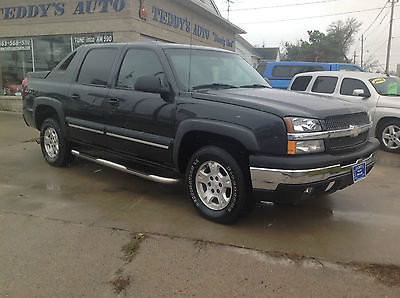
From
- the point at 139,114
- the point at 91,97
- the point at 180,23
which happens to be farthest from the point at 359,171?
the point at 180,23

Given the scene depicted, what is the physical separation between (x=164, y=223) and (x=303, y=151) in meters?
1.57

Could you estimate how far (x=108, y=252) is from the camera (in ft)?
10.1

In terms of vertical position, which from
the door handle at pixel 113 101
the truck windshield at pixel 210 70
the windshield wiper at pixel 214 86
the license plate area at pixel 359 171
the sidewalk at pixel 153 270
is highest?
the truck windshield at pixel 210 70

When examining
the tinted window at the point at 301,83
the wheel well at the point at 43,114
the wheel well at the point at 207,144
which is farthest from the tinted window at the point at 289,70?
the wheel well at the point at 207,144

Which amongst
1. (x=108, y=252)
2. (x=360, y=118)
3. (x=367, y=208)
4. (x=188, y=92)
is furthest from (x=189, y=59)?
(x=367, y=208)

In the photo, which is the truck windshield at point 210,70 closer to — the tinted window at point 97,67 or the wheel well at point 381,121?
the tinted window at point 97,67

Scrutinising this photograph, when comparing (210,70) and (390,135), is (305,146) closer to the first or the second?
(210,70)

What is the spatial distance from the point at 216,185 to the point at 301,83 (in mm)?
5896

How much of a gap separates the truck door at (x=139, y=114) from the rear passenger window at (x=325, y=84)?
5.23 m

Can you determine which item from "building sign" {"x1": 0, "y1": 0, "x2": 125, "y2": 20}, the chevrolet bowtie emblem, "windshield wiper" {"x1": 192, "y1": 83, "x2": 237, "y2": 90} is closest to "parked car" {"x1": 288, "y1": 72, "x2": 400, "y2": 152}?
the chevrolet bowtie emblem

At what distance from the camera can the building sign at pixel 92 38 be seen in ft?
39.6

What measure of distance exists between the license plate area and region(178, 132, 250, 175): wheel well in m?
1.03

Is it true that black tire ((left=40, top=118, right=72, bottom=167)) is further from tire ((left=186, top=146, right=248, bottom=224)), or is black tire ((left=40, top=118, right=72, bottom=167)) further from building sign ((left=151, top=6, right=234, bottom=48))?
building sign ((left=151, top=6, right=234, bottom=48))

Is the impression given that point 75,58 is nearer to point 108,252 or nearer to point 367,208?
point 108,252
